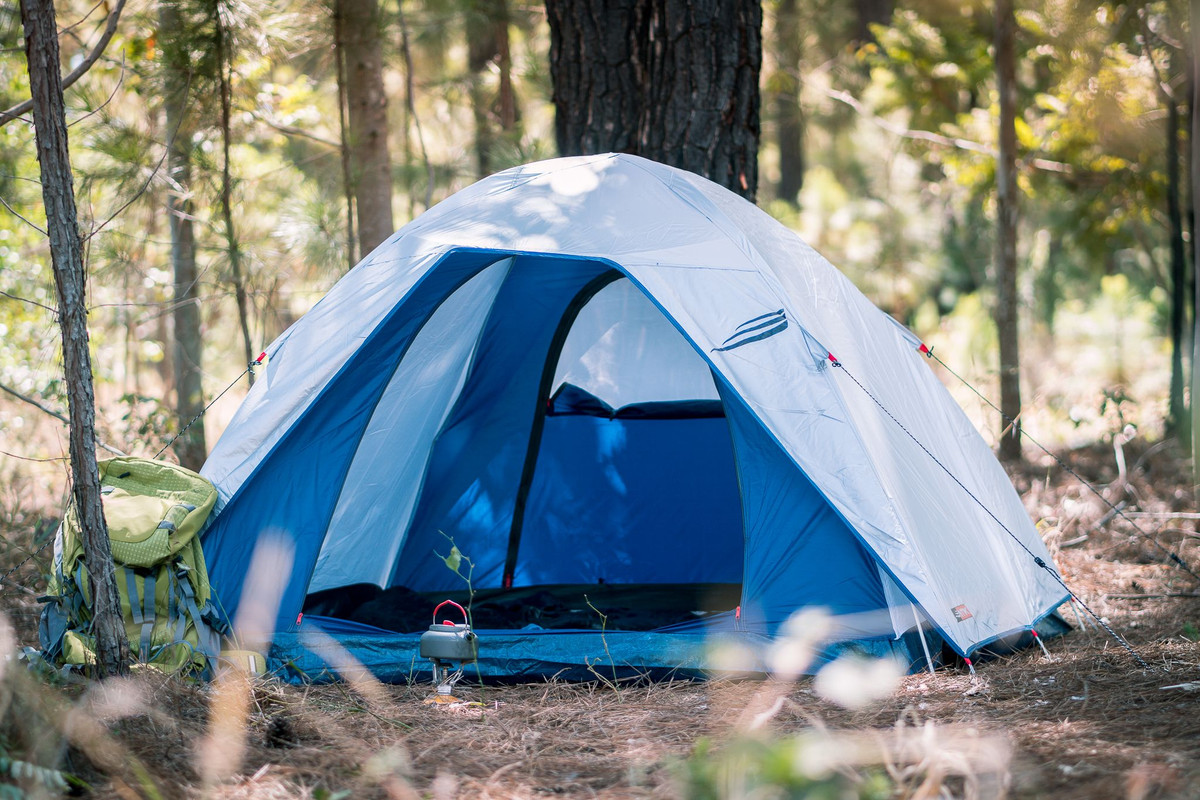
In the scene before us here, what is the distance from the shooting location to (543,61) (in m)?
7.80

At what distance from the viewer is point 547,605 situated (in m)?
3.87

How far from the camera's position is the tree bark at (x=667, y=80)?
183 inches

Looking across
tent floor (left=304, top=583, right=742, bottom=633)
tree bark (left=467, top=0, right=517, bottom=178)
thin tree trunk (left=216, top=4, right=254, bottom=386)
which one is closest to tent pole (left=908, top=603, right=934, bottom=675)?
tent floor (left=304, top=583, right=742, bottom=633)

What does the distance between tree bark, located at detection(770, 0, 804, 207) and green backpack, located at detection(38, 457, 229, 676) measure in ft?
18.5

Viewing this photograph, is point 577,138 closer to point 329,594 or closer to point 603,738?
→ point 329,594

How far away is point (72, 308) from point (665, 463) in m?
2.44

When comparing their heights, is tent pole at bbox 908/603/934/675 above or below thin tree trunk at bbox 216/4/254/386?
below

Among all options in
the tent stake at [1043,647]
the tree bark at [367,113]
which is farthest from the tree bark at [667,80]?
the tent stake at [1043,647]

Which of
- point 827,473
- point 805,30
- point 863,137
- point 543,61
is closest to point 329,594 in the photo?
point 827,473

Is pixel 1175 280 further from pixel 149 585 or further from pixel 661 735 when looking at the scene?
pixel 149 585

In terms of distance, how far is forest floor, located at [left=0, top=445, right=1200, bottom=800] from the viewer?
2148 millimetres

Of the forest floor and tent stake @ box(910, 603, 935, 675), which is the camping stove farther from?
tent stake @ box(910, 603, 935, 675)

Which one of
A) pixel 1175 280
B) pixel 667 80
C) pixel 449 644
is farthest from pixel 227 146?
pixel 1175 280

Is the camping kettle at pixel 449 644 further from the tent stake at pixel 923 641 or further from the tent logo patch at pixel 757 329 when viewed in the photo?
the tent stake at pixel 923 641
